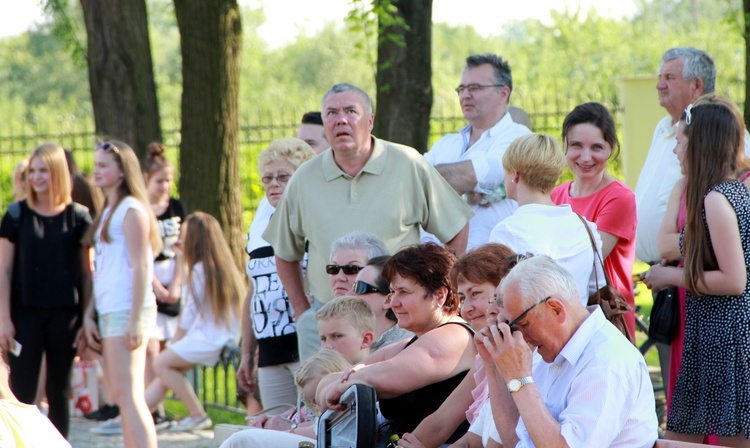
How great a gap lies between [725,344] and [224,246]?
179 inches

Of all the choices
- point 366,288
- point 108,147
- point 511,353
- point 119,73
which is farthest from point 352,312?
point 119,73

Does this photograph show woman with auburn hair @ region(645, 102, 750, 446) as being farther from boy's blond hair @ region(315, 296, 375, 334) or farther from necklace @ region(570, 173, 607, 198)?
boy's blond hair @ region(315, 296, 375, 334)

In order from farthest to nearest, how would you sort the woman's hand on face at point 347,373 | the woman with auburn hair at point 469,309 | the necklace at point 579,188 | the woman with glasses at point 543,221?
1. the necklace at point 579,188
2. the woman with glasses at point 543,221
3. the woman's hand on face at point 347,373
4. the woman with auburn hair at point 469,309

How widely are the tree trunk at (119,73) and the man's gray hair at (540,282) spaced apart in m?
7.47

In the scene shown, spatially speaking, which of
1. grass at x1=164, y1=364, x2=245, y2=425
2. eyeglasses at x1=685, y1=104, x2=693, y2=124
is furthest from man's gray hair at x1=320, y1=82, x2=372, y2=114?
grass at x1=164, y1=364, x2=245, y2=425

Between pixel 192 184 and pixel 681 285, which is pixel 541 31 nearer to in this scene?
pixel 192 184

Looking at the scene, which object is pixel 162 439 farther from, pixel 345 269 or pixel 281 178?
pixel 345 269

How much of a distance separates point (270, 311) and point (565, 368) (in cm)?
278

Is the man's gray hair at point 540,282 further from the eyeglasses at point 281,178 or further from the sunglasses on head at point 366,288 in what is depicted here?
the eyeglasses at point 281,178

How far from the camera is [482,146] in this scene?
5.48 metres

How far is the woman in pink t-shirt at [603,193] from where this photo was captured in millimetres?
4785

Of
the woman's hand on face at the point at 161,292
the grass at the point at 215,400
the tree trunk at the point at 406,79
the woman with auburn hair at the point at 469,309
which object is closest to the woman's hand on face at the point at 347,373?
the woman with auburn hair at the point at 469,309

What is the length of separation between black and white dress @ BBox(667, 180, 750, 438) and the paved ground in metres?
3.97

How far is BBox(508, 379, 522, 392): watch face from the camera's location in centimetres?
299
